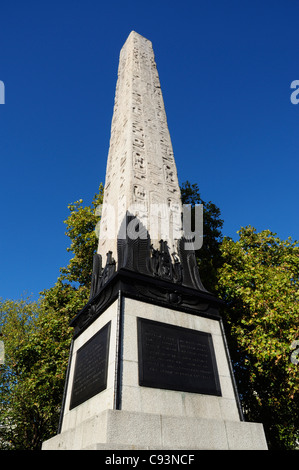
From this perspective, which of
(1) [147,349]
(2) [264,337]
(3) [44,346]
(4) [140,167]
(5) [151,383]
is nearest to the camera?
(5) [151,383]

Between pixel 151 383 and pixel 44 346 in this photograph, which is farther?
pixel 44 346

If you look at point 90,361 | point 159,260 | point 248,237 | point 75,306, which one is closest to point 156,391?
point 90,361

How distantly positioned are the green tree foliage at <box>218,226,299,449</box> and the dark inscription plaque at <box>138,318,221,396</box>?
521 centimetres

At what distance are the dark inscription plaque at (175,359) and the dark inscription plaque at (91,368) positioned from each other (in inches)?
21.9

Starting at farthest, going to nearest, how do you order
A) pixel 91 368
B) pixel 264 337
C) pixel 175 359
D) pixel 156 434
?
pixel 264 337, pixel 91 368, pixel 175 359, pixel 156 434

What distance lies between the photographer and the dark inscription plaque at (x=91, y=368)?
4.56 metres

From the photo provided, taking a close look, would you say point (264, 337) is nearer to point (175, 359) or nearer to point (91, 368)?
point (175, 359)

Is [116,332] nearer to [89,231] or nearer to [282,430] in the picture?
[89,231]

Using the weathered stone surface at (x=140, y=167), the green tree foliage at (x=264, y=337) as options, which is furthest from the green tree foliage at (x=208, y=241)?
the weathered stone surface at (x=140, y=167)

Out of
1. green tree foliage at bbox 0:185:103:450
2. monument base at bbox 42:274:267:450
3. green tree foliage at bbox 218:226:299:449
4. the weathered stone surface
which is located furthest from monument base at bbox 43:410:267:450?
green tree foliage at bbox 0:185:103:450

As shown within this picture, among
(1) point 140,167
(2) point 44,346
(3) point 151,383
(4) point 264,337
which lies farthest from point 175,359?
(2) point 44,346

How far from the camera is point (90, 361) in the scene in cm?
515

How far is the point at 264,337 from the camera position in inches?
391

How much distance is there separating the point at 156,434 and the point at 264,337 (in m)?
7.20
